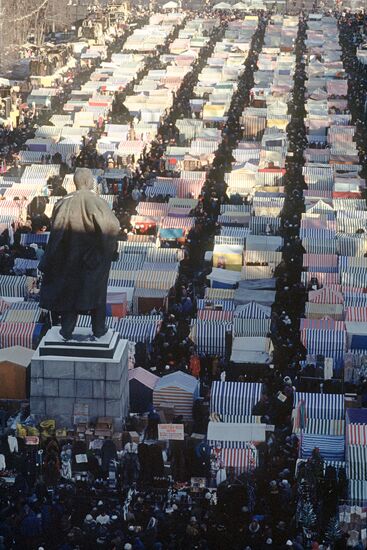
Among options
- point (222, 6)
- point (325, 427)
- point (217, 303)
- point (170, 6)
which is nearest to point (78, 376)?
point (325, 427)

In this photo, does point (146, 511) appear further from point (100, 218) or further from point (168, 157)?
point (168, 157)

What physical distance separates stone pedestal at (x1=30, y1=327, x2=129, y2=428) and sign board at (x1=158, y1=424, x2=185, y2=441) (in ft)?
2.30

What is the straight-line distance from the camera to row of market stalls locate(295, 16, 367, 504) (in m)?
22.3

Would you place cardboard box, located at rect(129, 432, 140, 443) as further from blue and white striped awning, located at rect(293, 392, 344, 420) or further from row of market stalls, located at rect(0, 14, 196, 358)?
row of market stalls, located at rect(0, 14, 196, 358)

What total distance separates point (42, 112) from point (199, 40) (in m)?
22.4

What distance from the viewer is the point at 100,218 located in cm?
2081

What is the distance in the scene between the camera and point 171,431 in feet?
73.2

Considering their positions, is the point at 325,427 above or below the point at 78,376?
below

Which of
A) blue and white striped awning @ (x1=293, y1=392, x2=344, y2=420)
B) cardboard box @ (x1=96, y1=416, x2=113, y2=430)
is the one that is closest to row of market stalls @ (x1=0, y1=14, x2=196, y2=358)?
blue and white striped awning @ (x1=293, y1=392, x2=344, y2=420)

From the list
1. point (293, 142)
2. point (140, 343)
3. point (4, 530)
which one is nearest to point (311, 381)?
point (140, 343)

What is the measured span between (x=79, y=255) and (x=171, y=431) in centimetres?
348

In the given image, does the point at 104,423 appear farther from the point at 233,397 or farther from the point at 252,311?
the point at 252,311

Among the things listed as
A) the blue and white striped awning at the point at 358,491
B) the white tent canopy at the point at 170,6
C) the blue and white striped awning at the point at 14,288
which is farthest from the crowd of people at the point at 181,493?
the white tent canopy at the point at 170,6

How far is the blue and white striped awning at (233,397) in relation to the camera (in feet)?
78.6
